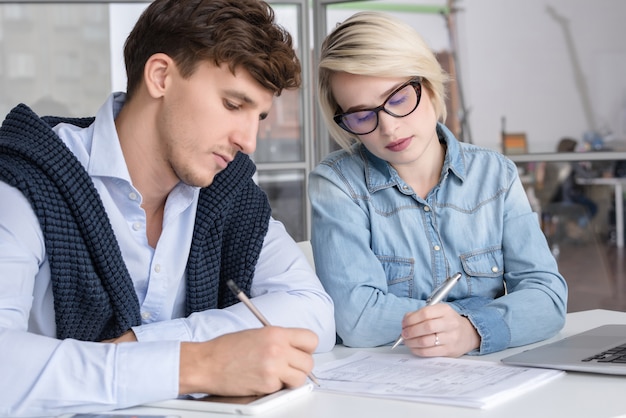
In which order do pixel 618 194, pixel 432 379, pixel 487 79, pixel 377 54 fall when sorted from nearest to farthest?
pixel 432 379 < pixel 377 54 < pixel 618 194 < pixel 487 79

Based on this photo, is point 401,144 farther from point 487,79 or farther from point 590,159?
point 487,79

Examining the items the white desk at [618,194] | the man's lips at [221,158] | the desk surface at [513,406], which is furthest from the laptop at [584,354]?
the white desk at [618,194]

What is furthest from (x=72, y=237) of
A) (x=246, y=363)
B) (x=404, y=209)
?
(x=404, y=209)

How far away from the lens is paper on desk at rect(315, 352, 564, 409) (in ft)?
4.29

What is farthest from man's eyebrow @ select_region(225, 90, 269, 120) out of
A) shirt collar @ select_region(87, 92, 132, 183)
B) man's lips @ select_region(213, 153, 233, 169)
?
shirt collar @ select_region(87, 92, 132, 183)

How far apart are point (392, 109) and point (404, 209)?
9.5 inches

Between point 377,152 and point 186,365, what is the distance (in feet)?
2.59

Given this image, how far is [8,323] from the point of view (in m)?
1.41

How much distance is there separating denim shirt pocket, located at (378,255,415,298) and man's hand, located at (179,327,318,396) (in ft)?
2.06

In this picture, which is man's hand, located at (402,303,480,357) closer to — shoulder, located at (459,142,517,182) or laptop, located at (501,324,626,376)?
laptop, located at (501,324,626,376)

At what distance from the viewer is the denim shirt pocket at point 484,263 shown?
1984 mm

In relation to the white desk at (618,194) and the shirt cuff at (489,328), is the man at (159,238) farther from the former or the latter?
the white desk at (618,194)

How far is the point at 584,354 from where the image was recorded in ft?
5.11

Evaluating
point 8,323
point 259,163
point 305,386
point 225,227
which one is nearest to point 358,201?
point 225,227
